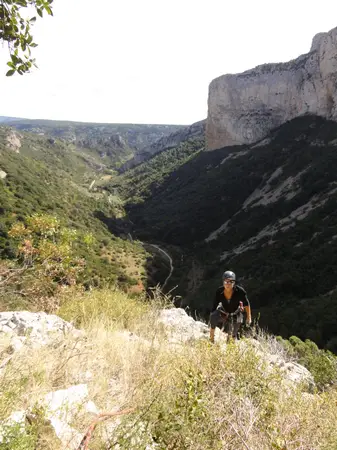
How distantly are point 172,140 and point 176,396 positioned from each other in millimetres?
136778

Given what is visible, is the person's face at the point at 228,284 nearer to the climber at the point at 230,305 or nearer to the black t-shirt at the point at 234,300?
the climber at the point at 230,305

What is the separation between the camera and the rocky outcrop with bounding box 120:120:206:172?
4823 inches

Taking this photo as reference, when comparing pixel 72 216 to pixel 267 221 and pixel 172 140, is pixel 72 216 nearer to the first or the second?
pixel 267 221

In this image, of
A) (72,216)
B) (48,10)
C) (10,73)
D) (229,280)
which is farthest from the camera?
(72,216)

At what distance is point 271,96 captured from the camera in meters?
70.6

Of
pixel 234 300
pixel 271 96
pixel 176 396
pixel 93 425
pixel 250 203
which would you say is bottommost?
pixel 250 203

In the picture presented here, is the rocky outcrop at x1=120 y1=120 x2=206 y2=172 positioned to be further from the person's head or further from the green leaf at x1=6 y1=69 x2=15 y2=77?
the green leaf at x1=6 y1=69 x2=15 y2=77

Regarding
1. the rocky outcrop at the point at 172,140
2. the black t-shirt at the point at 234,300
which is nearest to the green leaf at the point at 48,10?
the black t-shirt at the point at 234,300

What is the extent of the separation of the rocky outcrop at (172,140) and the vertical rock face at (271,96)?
116ft

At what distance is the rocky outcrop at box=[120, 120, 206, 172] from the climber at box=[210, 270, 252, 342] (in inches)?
4615

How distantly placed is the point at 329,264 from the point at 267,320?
874 centimetres

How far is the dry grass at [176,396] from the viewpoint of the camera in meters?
1.94

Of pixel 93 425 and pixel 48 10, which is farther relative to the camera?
pixel 48 10

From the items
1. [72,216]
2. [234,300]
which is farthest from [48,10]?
[72,216]
